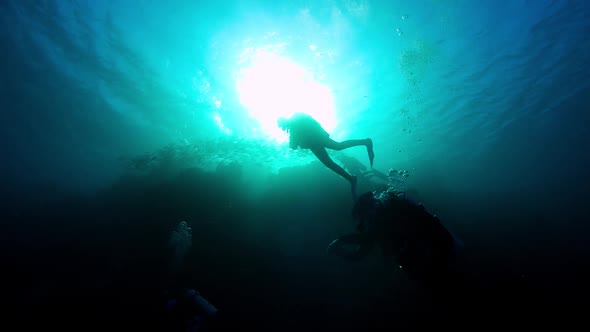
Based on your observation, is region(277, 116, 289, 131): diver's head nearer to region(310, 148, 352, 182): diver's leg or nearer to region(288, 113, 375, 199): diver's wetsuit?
region(288, 113, 375, 199): diver's wetsuit

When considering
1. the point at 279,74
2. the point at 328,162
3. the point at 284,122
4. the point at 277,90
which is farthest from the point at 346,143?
the point at 277,90

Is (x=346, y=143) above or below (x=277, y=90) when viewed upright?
below

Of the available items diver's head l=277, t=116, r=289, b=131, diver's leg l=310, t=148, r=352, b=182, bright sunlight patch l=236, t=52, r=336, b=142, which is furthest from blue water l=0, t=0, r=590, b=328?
diver's leg l=310, t=148, r=352, b=182

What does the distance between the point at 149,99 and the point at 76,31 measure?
5.50m

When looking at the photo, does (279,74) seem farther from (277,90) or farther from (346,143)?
(346,143)

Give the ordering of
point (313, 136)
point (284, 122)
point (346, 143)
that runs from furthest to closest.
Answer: point (284, 122)
point (313, 136)
point (346, 143)

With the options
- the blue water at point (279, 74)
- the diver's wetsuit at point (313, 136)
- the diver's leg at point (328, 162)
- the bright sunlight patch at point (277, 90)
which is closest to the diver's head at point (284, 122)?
the diver's wetsuit at point (313, 136)

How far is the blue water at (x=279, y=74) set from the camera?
35.0 ft

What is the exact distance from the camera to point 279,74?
12766mm

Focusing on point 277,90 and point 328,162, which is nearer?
point 328,162

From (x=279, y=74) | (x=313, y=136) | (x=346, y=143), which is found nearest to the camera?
(x=346, y=143)

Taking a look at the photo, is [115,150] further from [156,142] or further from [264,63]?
[264,63]

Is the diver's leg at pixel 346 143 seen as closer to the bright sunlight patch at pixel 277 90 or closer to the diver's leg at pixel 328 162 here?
the diver's leg at pixel 328 162

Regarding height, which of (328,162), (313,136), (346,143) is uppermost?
(313,136)
